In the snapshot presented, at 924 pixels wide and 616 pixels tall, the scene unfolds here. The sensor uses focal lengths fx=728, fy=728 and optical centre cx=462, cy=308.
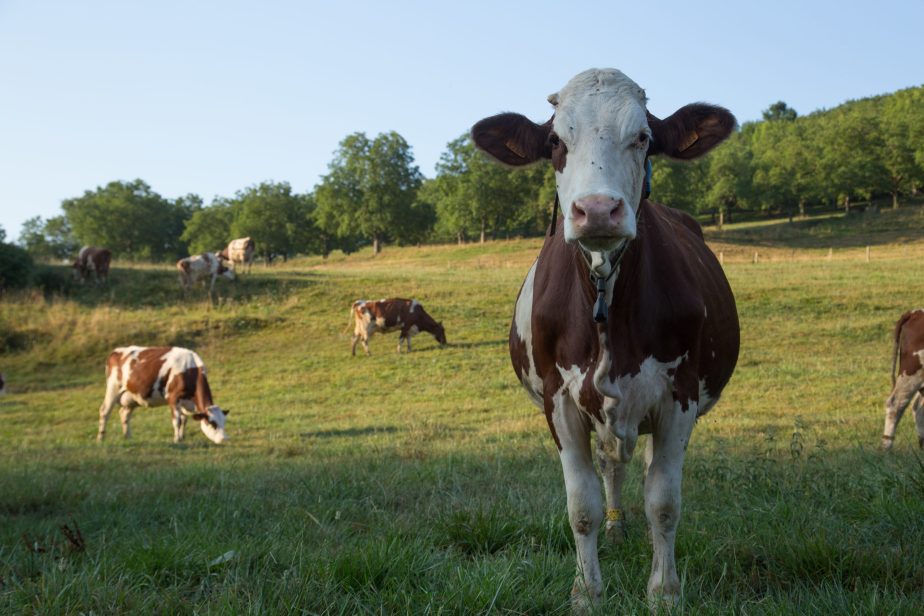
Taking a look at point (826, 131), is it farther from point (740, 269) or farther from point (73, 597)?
point (73, 597)

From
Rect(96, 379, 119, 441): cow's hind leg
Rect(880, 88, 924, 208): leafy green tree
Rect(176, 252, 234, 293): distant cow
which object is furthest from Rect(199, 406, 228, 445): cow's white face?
Rect(880, 88, 924, 208): leafy green tree

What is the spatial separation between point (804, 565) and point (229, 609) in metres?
2.58

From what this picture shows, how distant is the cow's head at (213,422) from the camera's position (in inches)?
529

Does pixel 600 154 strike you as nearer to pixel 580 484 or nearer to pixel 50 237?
pixel 580 484

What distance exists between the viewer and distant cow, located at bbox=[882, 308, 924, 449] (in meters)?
9.33

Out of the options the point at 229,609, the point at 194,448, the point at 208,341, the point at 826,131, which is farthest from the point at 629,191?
the point at 826,131

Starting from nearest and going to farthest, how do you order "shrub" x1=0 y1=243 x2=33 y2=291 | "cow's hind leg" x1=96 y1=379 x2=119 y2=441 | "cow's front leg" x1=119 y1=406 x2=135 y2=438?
"cow's front leg" x1=119 y1=406 x2=135 y2=438 < "cow's hind leg" x1=96 y1=379 x2=119 y2=441 < "shrub" x1=0 y1=243 x2=33 y2=291

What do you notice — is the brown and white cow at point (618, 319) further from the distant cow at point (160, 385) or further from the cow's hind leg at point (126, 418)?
the cow's hind leg at point (126, 418)

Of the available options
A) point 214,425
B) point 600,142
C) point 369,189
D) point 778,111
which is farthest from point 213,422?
point 778,111

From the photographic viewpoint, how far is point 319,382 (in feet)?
67.0

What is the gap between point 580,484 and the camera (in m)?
3.59

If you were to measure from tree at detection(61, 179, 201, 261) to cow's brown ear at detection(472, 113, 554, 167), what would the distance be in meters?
82.6

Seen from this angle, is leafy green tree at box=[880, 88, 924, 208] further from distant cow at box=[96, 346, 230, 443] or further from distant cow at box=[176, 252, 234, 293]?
distant cow at box=[96, 346, 230, 443]

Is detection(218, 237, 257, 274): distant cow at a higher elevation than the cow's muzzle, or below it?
below
